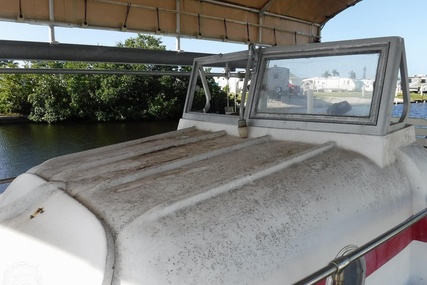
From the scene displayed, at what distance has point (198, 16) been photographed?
4250mm

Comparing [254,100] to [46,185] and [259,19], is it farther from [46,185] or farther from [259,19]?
[259,19]

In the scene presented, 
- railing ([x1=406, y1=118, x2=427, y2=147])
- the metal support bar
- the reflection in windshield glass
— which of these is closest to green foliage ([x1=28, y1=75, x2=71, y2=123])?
the metal support bar

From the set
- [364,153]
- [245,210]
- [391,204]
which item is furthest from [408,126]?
[245,210]

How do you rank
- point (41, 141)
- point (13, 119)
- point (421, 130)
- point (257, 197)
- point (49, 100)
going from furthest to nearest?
point (49, 100) → point (13, 119) → point (41, 141) → point (421, 130) → point (257, 197)

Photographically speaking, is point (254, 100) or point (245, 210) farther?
point (254, 100)

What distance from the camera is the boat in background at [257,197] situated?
963 mm

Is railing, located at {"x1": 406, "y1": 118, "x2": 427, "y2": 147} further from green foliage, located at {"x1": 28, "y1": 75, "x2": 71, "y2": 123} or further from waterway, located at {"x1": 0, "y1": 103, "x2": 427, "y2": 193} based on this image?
green foliage, located at {"x1": 28, "y1": 75, "x2": 71, "y2": 123}

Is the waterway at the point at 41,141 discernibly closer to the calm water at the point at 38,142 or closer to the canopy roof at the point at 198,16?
the calm water at the point at 38,142

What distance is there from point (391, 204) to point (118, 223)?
1.30 metres

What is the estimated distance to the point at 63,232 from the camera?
3.48 feet

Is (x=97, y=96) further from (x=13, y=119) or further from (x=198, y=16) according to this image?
(x=198, y=16)

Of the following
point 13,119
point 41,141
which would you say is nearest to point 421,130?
point 41,141

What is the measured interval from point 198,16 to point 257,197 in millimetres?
3588

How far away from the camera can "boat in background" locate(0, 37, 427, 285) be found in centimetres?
96
